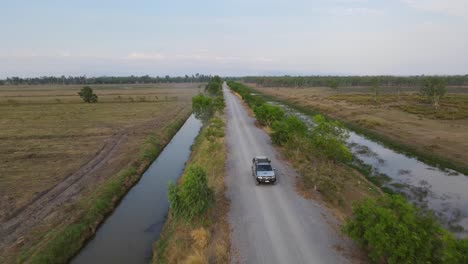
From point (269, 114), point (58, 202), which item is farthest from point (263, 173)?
point (269, 114)

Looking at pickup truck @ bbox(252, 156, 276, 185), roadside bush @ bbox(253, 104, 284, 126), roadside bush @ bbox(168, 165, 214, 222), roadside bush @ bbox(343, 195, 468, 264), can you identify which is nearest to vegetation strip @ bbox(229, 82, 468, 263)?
roadside bush @ bbox(343, 195, 468, 264)

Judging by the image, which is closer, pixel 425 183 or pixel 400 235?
pixel 400 235

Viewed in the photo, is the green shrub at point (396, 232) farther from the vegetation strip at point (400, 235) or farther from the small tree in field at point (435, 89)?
the small tree in field at point (435, 89)

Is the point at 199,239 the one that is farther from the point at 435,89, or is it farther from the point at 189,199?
the point at 435,89

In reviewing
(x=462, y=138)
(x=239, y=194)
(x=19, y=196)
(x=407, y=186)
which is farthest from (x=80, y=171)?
(x=462, y=138)

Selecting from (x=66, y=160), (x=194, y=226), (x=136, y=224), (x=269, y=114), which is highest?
(x=269, y=114)

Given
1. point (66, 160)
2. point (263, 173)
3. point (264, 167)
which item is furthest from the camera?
point (66, 160)
